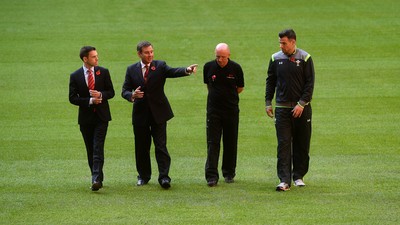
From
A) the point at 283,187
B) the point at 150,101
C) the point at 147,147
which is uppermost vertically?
the point at 150,101

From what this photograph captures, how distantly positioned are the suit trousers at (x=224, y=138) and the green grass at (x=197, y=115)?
0.25 m

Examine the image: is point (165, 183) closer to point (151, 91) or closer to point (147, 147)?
point (147, 147)

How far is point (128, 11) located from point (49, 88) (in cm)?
693

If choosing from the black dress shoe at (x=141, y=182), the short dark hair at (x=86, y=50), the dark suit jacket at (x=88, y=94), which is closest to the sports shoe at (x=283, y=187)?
the black dress shoe at (x=141, y=182)

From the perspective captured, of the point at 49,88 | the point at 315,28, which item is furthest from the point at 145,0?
the point at 49,88

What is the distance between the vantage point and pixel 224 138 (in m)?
12.9

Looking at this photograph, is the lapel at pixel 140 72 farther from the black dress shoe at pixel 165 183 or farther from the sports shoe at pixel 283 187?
the sports shoe at pixel 283 187

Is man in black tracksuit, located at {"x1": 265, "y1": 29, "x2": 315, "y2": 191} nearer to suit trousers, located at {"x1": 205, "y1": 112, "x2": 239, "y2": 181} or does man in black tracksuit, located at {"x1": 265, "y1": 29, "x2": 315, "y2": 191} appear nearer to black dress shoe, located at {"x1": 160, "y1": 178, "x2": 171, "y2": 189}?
suit trousers, located at {"x1": 205, "y1": 112, "x2": 239, "y2": 181}

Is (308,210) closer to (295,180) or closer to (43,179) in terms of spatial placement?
(295,180)

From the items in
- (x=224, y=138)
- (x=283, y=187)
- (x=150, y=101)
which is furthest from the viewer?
(x=224, y=138)

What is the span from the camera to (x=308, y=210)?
424 inches

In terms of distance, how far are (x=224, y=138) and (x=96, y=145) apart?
5.94 ft

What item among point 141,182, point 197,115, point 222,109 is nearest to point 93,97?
point 141,182

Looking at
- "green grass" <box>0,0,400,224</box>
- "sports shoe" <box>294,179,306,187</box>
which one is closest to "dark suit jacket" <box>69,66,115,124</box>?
"green grass" <box>0,0,400,224</box>
